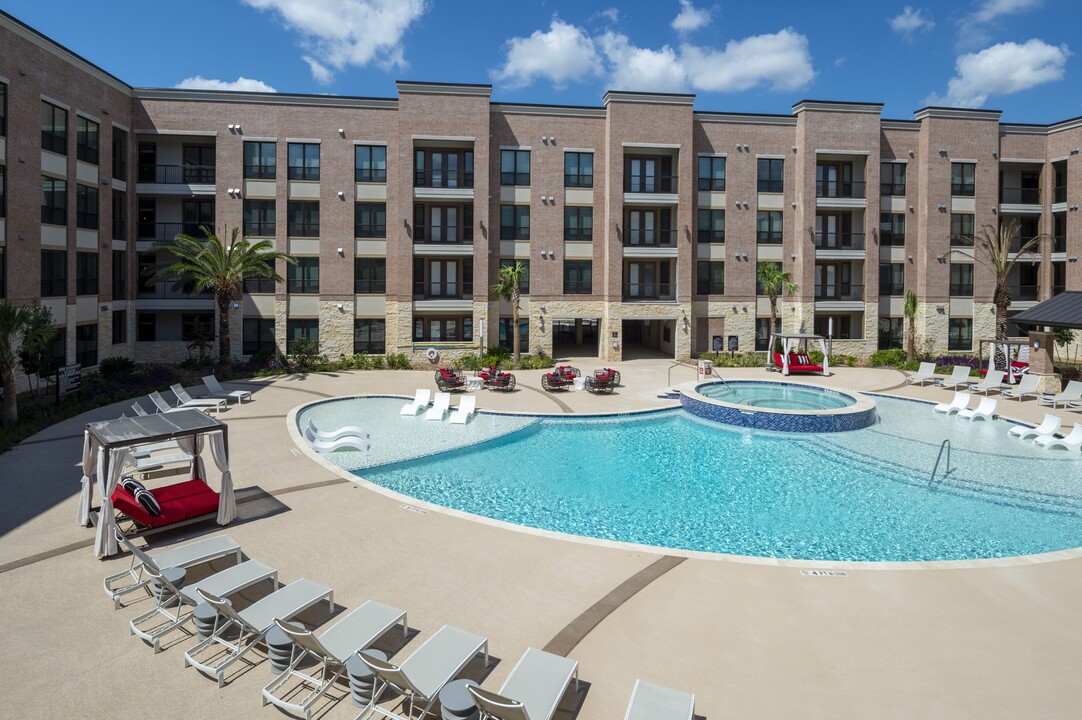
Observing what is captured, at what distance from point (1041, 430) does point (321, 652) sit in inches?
908

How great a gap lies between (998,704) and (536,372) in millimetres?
28876

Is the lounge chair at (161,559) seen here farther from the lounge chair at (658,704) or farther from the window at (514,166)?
the window at (514,166)

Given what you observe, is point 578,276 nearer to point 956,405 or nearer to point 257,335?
point 257,335

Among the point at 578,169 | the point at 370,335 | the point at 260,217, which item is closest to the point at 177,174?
the point at 260,217

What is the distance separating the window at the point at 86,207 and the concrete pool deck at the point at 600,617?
2208cm

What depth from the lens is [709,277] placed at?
134ft

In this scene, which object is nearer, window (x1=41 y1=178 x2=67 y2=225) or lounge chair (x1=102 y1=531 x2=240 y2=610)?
lounge chair (x1=102 y1=531 x2=240 y2=610)

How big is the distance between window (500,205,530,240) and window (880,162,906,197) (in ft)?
74.2

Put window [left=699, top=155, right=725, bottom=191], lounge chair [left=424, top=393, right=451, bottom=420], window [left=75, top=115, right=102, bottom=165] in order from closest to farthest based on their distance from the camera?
lounge chair [left=424, top=393, right=451, bottom=420] → window [left=75, top=115, right=102, bottom=165] → window [left=699, top=155, right=725, bottom=191]

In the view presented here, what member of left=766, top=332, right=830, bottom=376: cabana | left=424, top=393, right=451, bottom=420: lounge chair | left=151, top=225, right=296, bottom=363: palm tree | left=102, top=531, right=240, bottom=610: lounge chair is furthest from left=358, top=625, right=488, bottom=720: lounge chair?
left=766, top=332, right=830, bottom=376: cabana

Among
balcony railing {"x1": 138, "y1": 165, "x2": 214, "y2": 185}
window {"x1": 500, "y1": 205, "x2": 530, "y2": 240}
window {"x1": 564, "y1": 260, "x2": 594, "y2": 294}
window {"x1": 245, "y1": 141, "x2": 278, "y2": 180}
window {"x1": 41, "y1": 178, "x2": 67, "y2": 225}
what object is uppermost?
window {"x1": 245, "y1": 141, "x2": 278, "y2": 180}

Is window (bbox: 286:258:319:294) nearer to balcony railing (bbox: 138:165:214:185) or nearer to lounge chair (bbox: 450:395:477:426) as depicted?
balcony railing (bbox: 138:165:214:185)

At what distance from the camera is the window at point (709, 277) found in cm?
4091

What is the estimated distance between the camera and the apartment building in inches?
1426
